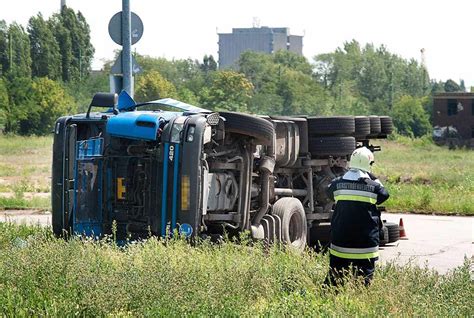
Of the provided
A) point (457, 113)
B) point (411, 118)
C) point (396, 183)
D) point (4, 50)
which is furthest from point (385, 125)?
point (411, 118)

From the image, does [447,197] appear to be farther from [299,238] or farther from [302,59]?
[302,59]

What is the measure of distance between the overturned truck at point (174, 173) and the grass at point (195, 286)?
186cm

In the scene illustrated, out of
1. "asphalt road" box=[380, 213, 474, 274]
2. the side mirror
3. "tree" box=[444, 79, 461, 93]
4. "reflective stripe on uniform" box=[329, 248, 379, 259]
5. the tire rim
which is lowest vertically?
"asphalt road" box=[380, 213, 474, 274]

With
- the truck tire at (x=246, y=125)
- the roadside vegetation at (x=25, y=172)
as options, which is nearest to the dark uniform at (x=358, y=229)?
the truck tire at (x=246, y=125)

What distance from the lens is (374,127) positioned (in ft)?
A: 54.6

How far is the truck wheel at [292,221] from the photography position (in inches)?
559

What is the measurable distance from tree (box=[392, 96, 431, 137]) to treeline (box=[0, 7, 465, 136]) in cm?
9

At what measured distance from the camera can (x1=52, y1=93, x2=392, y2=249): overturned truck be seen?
41.0 feet

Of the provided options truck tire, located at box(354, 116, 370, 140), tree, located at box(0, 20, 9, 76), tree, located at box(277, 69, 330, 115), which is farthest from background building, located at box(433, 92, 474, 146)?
truck tire, located at box(354, 116, 370, 140)

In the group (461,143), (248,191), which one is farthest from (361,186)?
(461,143)

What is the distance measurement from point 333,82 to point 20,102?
40.0 metres

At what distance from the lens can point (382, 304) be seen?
852 cm

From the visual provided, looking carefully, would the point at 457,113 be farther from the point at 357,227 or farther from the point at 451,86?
the point at 357,227

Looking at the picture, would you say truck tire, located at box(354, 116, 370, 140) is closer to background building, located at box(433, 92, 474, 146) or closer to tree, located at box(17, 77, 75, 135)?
tree, located at box(17, 77, 75, 135)
